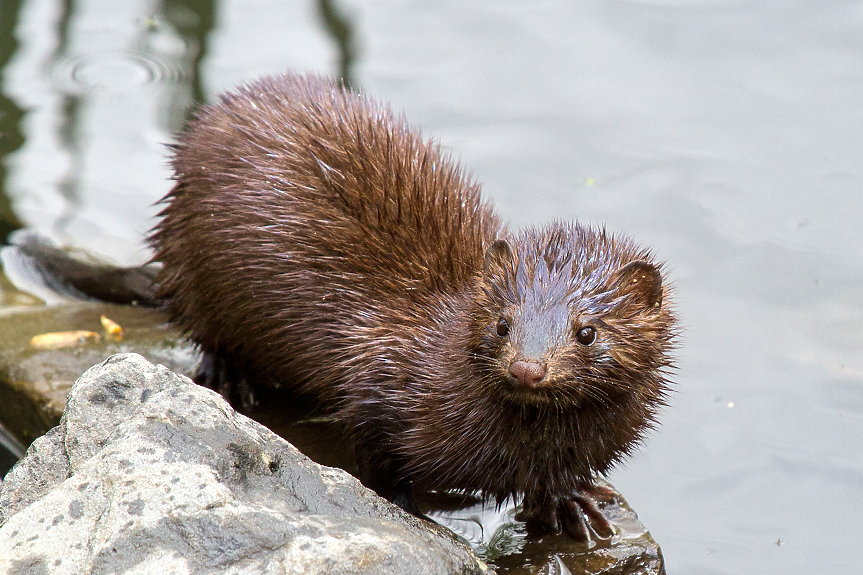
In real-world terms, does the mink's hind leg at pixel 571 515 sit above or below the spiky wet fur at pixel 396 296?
below

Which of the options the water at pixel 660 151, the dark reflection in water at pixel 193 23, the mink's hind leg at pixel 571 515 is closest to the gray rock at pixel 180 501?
the mink's hind leg at pixel 571 515

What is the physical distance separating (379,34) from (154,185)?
253 centimetres

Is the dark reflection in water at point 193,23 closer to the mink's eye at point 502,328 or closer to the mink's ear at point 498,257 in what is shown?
the mink's ear at point 498,257

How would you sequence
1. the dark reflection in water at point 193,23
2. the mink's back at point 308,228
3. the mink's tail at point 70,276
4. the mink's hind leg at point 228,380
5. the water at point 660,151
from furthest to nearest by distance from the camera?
the dark reflection in water at point 193,23, the mink's tail at point 70,276, the water at point 660,151, the mink's hind leg at point 228,380, the mink's back at point 308,228

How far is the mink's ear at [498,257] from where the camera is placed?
4648 mm

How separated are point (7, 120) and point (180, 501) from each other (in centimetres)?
686

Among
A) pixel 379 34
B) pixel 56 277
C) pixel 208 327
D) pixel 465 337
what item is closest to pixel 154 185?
pixel 56 277

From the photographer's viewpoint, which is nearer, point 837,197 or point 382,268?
point 382,268

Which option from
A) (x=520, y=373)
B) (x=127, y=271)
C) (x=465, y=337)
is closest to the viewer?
(x=520, y=373)

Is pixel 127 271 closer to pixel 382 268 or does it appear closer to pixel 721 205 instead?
pixel 382 268

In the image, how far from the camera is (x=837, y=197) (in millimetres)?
7887

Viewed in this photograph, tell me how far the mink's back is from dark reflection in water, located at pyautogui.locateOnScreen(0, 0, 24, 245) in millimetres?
2592

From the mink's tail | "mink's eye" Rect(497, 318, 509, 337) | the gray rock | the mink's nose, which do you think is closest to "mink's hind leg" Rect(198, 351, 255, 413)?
the mink's tail

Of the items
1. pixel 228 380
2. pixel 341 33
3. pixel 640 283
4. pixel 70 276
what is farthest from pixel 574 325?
pixel 341 33
